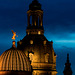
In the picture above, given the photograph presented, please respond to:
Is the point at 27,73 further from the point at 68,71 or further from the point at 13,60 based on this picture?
the point at 68,71

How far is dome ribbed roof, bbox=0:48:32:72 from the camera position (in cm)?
12488

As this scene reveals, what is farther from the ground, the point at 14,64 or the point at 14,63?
the point at 14,63

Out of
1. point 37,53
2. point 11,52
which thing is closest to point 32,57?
point 37,53

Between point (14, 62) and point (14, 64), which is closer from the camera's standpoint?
point (14, 64)

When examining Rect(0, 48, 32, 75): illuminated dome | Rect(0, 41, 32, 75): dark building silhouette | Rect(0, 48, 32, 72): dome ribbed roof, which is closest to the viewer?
Rect(0, 41, 32, 75): dark building silhouette

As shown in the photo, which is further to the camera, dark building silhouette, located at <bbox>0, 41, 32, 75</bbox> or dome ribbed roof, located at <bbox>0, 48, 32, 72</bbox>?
dome ribbed roof, located at <bbox>0, 48, 32, 72</bbox>

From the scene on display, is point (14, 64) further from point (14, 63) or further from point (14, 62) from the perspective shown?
point (14, 62)

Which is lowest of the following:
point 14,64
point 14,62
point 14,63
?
point 14,64

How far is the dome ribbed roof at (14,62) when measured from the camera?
125 metres

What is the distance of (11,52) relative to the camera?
128000 millimetres

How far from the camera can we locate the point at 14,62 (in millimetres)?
125250

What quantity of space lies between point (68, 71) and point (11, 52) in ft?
152

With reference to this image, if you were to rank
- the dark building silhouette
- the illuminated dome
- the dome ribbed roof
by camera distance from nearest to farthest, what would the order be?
the dark building silhouette < the illuminated dome < the dome ribbed roof

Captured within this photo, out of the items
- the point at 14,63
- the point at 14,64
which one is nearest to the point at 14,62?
the point at 14,63
